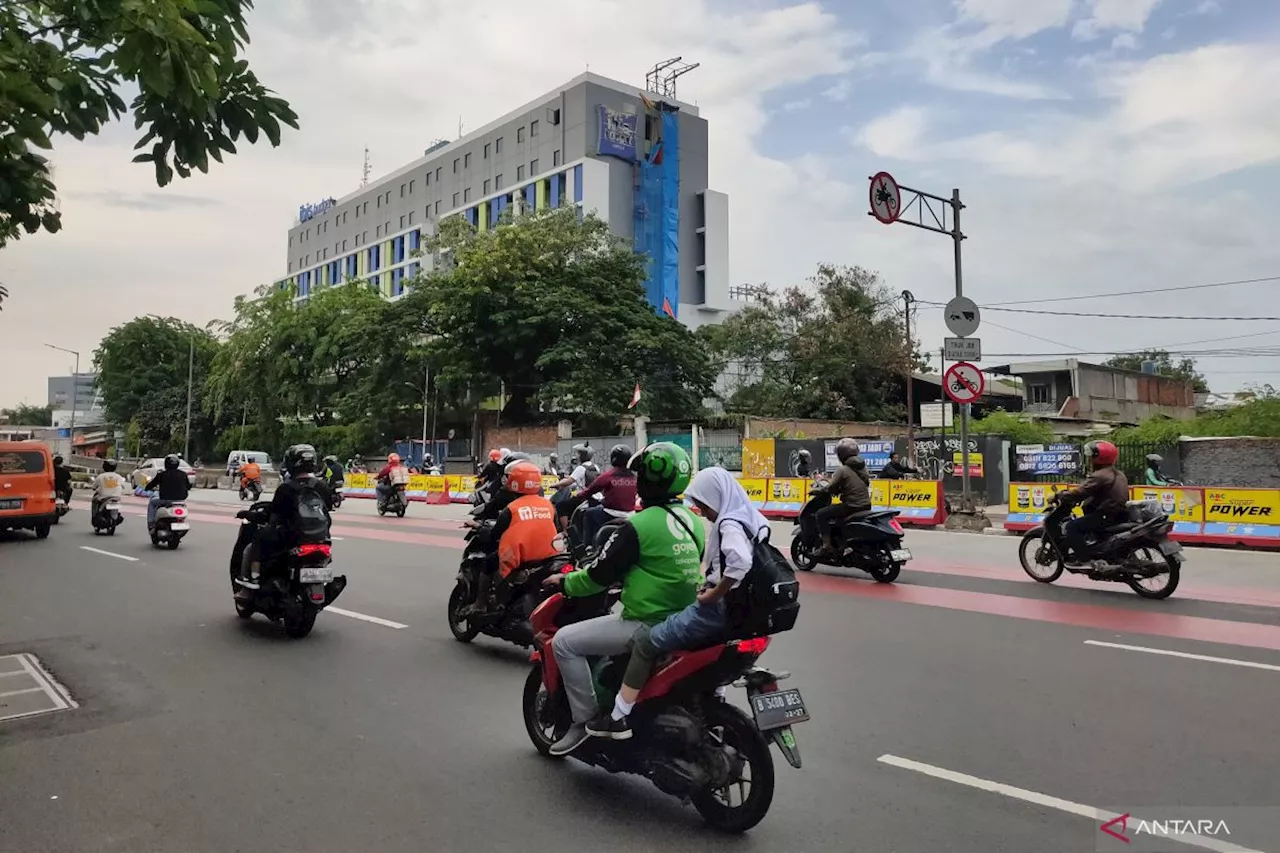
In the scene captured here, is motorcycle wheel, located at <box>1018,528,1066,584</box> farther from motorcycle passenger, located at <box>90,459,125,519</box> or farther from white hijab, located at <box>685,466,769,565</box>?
motorcycle passenger, located at <box>90,459,125,519</box>

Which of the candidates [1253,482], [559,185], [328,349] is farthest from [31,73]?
[559,185]

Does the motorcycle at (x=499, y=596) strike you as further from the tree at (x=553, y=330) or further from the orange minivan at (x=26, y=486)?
the tree at (x=553, y=330)

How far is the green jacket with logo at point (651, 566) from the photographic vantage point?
4180mm

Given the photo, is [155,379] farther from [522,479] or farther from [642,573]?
[642,573]

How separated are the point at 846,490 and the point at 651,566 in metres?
8.03

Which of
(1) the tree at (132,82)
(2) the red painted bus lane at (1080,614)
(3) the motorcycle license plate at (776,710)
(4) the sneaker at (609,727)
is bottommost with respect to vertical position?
(2) the red painted bus lane at (1080,614)

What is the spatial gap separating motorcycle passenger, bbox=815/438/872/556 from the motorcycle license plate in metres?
8.10

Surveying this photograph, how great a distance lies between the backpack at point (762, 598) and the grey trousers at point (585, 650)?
545 mm

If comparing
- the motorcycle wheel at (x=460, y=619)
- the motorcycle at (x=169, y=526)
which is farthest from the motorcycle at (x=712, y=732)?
the motorcycle at (x=169, y=526)

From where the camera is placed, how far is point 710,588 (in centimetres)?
399

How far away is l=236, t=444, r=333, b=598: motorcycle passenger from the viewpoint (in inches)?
320

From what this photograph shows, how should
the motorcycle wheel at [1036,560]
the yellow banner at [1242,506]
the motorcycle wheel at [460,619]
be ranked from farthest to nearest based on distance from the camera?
1. the yellow banner at [1242,506]
2. the motorcycle wheel at [1036,560]
3. the motorcycle wheel at [460,619]

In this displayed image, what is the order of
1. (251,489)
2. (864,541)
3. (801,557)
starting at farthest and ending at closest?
(251,489)
(801,557)
(864,541)

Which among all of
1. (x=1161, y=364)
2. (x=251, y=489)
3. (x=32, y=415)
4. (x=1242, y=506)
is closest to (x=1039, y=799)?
(x=1242, y=506)
